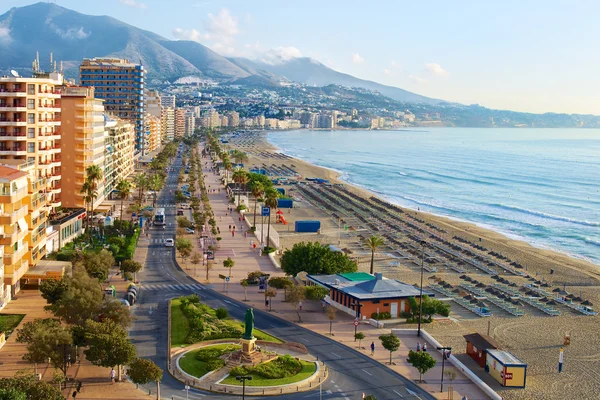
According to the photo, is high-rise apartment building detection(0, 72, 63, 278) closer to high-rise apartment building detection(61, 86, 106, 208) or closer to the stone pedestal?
high-rise apartment building detection(61, 86, 106, 208)

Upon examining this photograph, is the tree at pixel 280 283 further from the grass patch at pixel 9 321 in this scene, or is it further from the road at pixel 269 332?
the grass patch at pixel 9 321

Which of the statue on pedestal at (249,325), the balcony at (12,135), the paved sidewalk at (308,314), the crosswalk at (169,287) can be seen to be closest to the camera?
the statue on pedestal at (249,325)

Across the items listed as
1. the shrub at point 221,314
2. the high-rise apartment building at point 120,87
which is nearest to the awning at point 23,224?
the shrub at point 221,314

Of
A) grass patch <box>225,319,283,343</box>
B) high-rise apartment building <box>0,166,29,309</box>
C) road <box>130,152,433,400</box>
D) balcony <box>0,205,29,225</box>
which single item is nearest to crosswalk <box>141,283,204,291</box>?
road <box>130,152,433,400</box>

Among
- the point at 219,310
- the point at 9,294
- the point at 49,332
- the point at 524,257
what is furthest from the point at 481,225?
the point at 49,332

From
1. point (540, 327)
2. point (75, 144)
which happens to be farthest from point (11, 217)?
point (540, 327)
